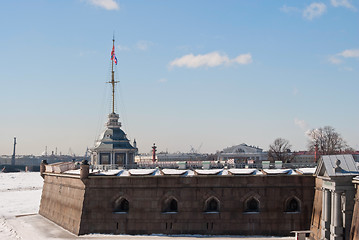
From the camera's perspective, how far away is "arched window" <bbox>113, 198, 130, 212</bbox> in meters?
38.7

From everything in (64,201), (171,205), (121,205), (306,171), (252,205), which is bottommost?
(64,201)

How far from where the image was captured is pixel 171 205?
38.4 meters

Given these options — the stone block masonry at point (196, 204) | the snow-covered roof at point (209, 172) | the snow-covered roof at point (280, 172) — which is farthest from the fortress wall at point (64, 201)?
the snow-covered roof at point (280, 172)

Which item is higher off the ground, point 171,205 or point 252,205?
point 252,205

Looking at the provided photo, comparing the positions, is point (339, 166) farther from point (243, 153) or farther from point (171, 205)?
point (243, 153)

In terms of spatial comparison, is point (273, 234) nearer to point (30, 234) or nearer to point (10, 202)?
point (30, 234)

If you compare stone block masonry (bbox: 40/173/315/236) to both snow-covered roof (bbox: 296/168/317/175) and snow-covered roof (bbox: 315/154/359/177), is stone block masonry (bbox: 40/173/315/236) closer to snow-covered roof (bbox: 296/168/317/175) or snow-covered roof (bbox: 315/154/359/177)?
snow-covered roof (bbox: 296/168/317/175)

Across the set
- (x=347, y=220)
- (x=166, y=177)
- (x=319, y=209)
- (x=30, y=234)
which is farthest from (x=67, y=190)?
(x=347, y=220)

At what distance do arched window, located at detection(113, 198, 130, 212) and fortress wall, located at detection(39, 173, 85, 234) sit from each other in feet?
10.1

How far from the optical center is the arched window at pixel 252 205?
37531mm

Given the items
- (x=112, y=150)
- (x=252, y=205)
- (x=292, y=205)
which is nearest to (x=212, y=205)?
(x=252, y=205)

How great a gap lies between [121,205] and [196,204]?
22.0ft

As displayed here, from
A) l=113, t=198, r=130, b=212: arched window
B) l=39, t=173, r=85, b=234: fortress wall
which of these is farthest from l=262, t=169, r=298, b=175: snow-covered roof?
l=39, t=173, r=85, b=234: fortress wall

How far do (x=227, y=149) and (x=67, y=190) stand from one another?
396 feet
